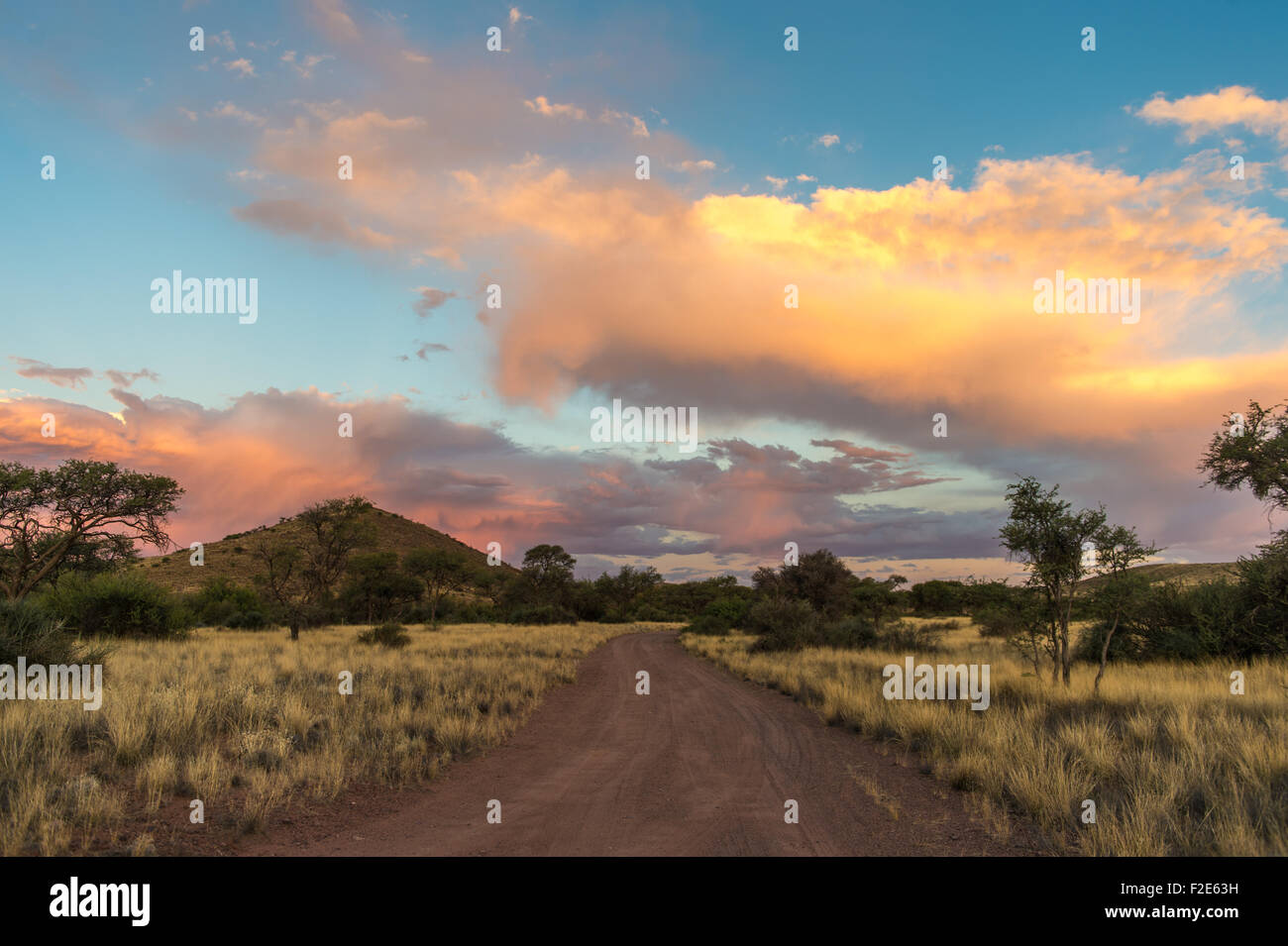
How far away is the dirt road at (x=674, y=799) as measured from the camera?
20.3 ft

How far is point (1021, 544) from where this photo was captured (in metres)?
15.9

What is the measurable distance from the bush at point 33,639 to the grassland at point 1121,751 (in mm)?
15886

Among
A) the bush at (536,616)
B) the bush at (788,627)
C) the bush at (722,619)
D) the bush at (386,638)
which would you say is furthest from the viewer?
the bush at (536,616)

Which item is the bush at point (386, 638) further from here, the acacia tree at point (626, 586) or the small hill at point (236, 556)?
the acacia tree at point (626, 586)

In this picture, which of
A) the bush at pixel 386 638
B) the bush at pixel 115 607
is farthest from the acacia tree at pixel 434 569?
the bush at pixel 115 607

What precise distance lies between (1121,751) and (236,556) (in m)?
93.4

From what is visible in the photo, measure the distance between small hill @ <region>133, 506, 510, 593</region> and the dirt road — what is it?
39198mm

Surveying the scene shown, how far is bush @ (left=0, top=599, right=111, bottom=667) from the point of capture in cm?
1180

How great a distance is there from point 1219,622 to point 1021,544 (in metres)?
8.54

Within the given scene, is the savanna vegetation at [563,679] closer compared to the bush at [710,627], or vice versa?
the savanna vegetation at [563,679]

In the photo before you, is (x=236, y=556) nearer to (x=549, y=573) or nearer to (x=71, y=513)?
(x=549, y=573)
